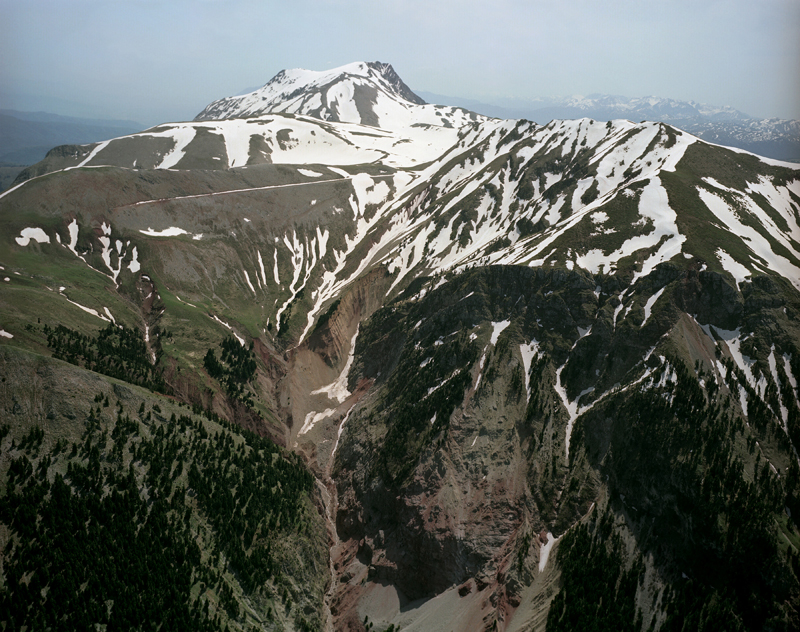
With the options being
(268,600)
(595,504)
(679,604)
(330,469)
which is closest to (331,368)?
(330,469)

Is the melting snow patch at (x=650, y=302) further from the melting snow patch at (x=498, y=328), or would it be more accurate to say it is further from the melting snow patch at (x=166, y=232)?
the melting snow patch at (x=166, y=232)

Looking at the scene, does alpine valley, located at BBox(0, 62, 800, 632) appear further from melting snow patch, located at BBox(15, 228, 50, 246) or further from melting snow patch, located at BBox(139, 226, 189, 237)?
melting snow patch, located at BBox(139, 226, 189, 237)

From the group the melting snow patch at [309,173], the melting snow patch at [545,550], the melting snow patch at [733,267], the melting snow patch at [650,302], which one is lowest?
the melting snow patch at [545,550]

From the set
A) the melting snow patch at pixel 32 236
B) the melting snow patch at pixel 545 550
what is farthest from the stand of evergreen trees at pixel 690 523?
the melting snow patch at pixel 32 236

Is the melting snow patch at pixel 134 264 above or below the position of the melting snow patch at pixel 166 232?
below

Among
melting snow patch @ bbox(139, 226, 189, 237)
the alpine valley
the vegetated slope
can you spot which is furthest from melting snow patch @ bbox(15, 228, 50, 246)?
the vegetated slope

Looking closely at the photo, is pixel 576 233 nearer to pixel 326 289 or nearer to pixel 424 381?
pixel 424 381
